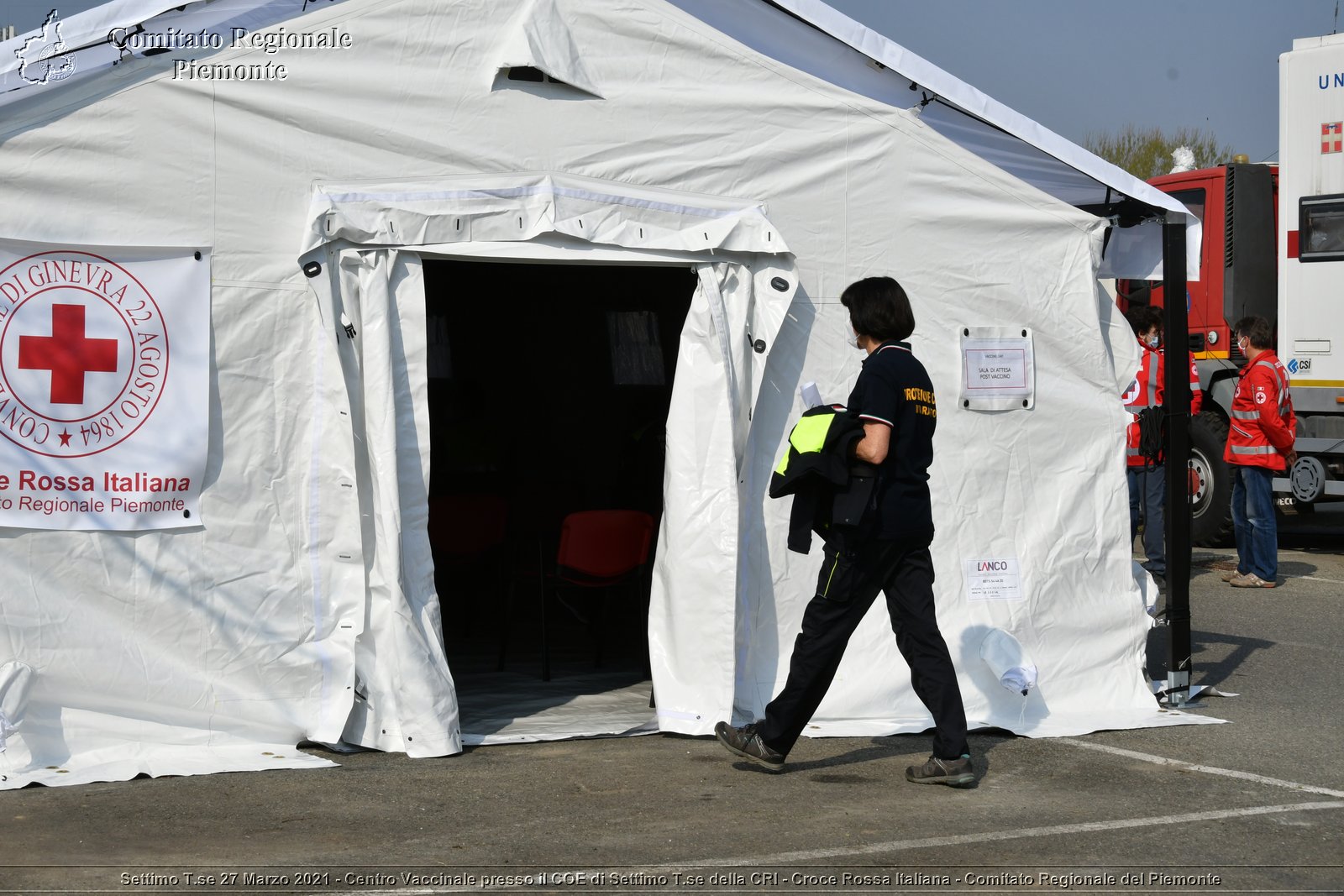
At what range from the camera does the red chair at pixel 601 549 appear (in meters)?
6.70

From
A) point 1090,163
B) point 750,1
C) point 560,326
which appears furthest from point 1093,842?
point 560,326

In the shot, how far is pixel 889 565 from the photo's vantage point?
16.4ft

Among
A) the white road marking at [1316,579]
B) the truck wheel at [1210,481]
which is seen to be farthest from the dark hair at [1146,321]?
the white road marking at [1316,579]

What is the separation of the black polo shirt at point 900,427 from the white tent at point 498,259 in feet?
2.72

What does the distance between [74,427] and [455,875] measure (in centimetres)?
217

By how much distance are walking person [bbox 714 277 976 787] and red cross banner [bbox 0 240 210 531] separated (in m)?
2.20

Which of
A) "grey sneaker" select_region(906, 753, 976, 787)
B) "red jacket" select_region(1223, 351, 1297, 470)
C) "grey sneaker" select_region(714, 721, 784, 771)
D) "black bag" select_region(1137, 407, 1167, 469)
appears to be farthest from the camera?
"red jacket" select_region(1223, 351, 1297, 470)

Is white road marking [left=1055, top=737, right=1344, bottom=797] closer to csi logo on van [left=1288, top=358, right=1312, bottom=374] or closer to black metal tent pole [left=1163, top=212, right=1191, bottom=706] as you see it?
black metal tent pole [left=1163, top=212, right=1191, bottom=706]

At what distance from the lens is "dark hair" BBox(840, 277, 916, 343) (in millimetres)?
5012

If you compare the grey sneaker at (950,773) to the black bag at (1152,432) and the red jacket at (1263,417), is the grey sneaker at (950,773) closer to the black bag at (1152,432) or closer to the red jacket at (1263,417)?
the black bag at (1152,432)

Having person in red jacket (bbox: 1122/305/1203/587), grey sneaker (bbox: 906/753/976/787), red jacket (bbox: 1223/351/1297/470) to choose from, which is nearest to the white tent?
grey sneaker (bbox: 906/753/976/787)

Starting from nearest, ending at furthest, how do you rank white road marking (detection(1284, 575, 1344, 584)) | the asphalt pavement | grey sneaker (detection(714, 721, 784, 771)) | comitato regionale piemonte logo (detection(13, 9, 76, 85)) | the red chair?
the asphalt pavement
comitato regionale piemonte logo (detection(13, 9, 76, 85))
grey sneaker (detection(714, 721, 784, 771))
the red chair
white road marking (detection(1284, 575, 1344, 584))

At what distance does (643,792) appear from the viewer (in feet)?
16.0

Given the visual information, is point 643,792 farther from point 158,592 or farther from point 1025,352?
point 1025,352
